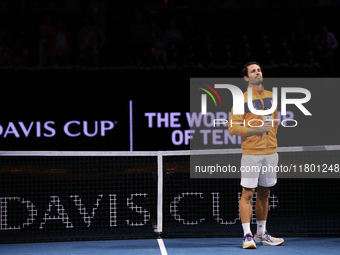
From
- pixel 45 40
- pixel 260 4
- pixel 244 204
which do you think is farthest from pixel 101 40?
pixel 244 204

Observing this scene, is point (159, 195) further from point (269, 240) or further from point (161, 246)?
point (269, 240)

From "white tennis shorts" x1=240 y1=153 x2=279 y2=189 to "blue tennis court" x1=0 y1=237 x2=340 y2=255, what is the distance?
0.65 m

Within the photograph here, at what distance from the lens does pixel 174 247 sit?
5367 mm

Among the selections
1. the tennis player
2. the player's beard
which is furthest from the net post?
the player's beard

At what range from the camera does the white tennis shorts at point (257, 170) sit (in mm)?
5168

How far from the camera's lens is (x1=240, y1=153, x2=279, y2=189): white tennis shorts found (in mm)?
5168

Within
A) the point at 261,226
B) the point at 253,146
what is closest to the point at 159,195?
the point at 261,226

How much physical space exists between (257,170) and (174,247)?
1.15 m

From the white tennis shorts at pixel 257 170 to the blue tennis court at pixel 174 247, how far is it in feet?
2.15

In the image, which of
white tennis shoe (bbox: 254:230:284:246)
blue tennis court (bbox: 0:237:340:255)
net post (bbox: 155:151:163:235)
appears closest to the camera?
blue tennis court (bbox: 0:237:340:255)

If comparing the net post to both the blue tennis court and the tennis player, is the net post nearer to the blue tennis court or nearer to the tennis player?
the blue tennis court

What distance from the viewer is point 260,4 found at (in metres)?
14.6

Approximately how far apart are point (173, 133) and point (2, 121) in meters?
3.18

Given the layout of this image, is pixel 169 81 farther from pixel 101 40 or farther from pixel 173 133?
pixel 101 40
